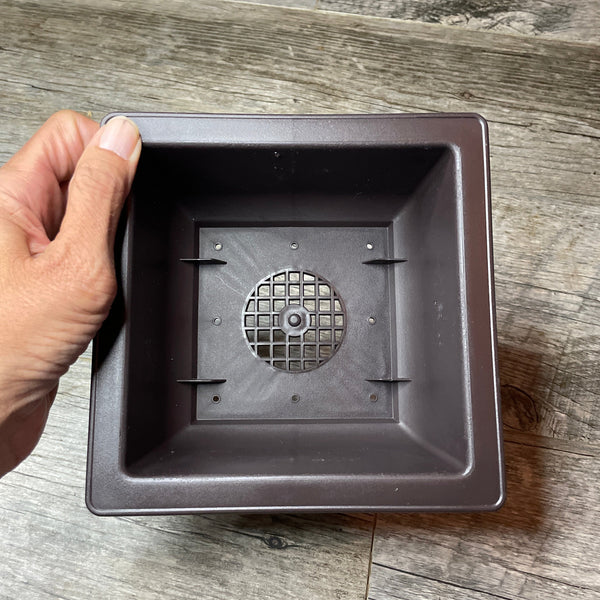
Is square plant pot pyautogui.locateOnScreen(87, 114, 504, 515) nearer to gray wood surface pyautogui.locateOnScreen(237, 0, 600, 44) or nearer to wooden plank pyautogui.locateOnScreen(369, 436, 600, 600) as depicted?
wooden plank pyautogui.locateOnScreen(369, 436, 600, 600)

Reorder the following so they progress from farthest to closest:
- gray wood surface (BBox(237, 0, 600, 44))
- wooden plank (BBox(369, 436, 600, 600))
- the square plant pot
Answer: gray wood surface (BBox(237, 0, 600, 44))
wooden plank (BBox(369, 436, 600, 600))
the square plant pot

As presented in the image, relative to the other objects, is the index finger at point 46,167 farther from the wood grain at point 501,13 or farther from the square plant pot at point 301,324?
the wood grain at point 501,13

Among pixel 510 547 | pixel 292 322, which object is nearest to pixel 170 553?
pixel 292 322

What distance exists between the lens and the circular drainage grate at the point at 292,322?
68cm

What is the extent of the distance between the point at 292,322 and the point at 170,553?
1.32ft

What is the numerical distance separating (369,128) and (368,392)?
0.33 metres

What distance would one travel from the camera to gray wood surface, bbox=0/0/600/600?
2.48 feet

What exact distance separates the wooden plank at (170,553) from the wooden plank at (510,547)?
0.05 meters

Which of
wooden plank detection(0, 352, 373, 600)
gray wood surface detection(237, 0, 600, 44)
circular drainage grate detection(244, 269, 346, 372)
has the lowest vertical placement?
wooden plank detection(0, 352, 373, 600)

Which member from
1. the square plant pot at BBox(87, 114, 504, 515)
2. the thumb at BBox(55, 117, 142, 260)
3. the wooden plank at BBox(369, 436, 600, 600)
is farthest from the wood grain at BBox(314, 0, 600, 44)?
the wooden plank at BBox(369, 436, 600, 600)

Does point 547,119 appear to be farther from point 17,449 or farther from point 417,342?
point 17,449

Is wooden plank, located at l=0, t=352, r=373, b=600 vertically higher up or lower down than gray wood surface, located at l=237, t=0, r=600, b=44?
lower down

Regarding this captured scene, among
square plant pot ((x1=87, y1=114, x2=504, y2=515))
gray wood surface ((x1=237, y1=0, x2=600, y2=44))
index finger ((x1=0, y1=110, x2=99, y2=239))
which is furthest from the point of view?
gray wood surface ((x1=237, y1=0, x2=600, y2=44))

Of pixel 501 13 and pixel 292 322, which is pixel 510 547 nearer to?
pixel 292 322
